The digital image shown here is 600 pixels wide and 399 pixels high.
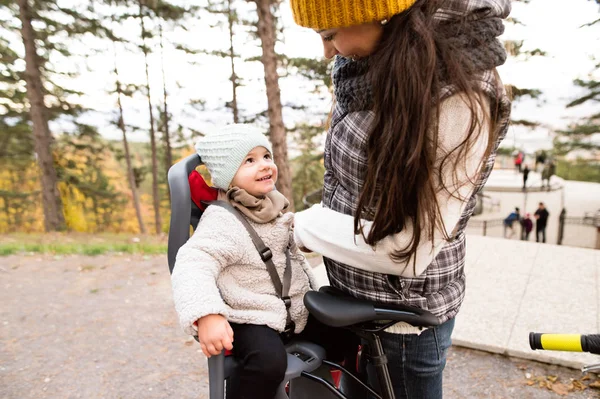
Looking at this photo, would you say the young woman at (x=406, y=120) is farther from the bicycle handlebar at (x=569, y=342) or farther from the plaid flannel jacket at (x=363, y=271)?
the bicycle handlebar at (x=569, y=342)

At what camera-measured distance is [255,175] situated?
154 cm

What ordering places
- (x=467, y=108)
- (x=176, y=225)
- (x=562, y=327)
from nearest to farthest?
(x=467, y=108), (x=176, y=225), (x=562, y=327)

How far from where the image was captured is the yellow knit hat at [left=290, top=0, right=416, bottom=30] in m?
0.92

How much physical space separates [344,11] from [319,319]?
2.69ft

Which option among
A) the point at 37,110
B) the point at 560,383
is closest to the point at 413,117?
the point at 560,383

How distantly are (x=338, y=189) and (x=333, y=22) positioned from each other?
0.44 meters

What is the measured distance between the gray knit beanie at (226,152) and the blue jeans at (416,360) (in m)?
0.75

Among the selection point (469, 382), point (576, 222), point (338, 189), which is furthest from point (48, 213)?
point (576, 222)

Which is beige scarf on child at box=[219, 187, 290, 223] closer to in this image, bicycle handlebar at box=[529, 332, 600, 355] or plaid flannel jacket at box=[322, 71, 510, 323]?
plaid flannel jacket at box=[322, 71, 510, 323]

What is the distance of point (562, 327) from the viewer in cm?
Result: 377

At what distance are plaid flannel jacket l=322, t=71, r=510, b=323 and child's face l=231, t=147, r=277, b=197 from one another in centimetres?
35

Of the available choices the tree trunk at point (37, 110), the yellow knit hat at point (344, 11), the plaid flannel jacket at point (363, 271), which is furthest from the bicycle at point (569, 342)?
the tree trunk at point (37, 110)

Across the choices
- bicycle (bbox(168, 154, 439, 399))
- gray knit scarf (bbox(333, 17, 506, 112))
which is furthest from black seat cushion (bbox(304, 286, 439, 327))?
gray knit scarf (bbox(333, 17, 506, 112))

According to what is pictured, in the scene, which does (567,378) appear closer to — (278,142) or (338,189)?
(338,189)
